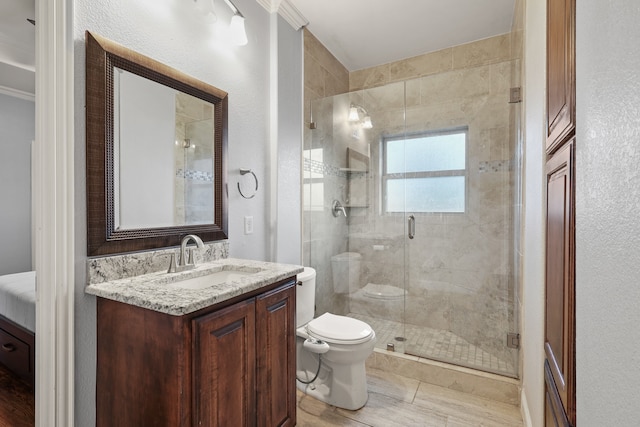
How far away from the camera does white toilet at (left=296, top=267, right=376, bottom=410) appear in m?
1.84

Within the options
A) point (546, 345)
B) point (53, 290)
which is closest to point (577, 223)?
point (546, 345)

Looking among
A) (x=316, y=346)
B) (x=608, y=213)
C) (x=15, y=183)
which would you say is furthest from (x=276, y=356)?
(x=15, y=183)

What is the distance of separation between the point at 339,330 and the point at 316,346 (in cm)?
19

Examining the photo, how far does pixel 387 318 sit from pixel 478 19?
2.61 m

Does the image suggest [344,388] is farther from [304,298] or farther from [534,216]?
[534,216]

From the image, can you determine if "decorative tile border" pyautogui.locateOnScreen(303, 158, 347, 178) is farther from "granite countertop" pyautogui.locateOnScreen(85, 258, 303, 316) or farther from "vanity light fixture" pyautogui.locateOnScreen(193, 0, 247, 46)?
"granite countertop" pyautogui.locateOnScreen(85, 258, 303, 316)

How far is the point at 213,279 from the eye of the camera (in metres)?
1.57

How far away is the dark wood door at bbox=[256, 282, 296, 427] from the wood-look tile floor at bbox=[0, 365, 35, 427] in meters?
1.39

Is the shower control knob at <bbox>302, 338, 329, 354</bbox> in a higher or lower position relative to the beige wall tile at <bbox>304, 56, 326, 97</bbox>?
lower

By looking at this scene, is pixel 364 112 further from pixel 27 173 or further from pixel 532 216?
pixel 27 173

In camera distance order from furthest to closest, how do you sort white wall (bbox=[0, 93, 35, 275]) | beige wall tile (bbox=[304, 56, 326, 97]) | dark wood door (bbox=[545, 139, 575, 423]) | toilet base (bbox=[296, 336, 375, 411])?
white wall (bbox=[0, 93, 35, 275]) → beige wall tile (bbox=[304, 56, 326, 97]) → toilet base (bbox=[296, 336, 375, 411]) → dark wood door (bbox=[545, 139, 575, 423])

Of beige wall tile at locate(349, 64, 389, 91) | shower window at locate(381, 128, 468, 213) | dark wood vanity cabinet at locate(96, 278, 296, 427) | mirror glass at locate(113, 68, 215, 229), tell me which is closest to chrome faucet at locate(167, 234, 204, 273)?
mirror glass at locate(113, 68, 215, 229)

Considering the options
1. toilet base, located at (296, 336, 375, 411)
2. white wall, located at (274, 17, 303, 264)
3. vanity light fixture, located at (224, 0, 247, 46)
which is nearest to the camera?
vanity light fixture, located at (224, 0, 247, 46)

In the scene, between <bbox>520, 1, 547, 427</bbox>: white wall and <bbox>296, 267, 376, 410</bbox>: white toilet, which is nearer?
<bbox>520, 1, 547, 427</bbox>: white wall
